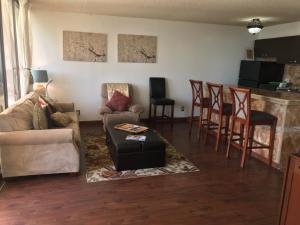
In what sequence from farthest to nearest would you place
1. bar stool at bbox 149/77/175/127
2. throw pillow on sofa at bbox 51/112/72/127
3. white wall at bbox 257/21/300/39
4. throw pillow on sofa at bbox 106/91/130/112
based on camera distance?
bar stool at bbox 149/77/175/127, white wall at bbox 257/21/300/39, throw pillow on sofa at bbox 106/91/130/112, throw pillow on sofa at bbox 51/112/72/127

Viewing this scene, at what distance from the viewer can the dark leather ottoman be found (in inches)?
129

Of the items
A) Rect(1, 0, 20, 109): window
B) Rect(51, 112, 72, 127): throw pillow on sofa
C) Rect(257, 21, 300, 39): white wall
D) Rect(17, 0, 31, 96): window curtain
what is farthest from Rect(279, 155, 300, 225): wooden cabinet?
Rect(257, 21, 300, 39): white wall

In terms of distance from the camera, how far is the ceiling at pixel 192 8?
4.09 metres

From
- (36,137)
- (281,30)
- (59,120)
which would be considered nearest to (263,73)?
(281,30)

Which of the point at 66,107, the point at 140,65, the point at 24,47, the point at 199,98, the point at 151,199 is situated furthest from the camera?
the point at 140,65

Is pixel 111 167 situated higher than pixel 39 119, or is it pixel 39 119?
pixel 39 119

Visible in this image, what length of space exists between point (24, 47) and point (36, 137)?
7.13 ft

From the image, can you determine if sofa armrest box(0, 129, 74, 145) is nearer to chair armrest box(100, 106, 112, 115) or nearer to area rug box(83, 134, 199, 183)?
area rug box(83, 134, 199, 183)

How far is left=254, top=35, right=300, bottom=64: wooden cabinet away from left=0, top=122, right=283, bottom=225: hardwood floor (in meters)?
3.16

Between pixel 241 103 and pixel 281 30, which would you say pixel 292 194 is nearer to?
pixel 241 103

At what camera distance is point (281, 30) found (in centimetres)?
590

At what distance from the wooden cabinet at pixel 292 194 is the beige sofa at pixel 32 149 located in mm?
2283

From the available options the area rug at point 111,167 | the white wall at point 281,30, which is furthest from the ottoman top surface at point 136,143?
the white wall at point 281,30

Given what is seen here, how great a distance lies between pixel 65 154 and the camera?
3.04 meters
